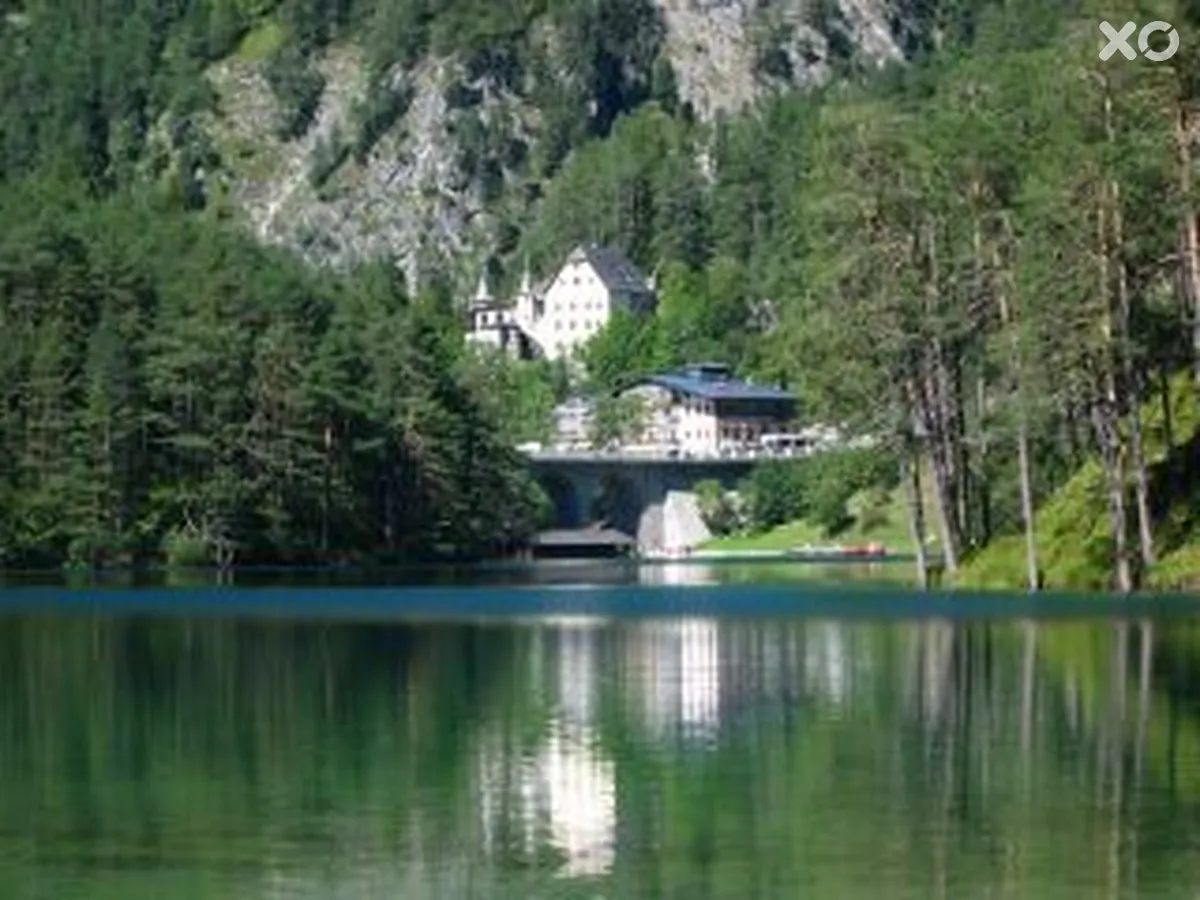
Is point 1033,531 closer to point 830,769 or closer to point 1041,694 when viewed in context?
point 1041,694

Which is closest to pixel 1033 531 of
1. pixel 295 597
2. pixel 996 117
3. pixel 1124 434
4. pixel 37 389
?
pixel 1124 434

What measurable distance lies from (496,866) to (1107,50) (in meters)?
57.3

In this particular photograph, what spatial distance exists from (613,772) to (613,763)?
106 cm

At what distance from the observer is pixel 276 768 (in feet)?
117

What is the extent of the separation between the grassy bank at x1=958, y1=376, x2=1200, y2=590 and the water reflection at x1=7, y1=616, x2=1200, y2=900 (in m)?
22.6

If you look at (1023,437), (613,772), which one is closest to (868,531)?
(1023,437)

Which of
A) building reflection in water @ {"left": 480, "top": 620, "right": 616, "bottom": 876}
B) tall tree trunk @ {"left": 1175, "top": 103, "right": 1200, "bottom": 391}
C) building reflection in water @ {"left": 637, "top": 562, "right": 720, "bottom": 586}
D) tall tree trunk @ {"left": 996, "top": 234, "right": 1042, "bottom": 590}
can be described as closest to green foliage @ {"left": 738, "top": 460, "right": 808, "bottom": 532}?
building reflection in water @ {"left": 637, "top": 562, "right": 720, "bottom": 586}

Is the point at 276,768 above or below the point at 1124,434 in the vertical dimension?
below

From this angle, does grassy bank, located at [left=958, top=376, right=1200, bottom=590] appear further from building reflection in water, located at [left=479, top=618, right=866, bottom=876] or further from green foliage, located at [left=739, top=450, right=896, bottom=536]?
building reflection in water, located at [left=479, top=618, right=866, bottom=876]

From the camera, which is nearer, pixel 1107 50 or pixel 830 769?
pixel 830 769

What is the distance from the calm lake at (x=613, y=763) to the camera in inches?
1049

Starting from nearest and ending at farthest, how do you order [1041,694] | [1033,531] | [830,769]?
[830,769], [1041,694], [1033,531]

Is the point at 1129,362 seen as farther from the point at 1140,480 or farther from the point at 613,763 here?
the point at 613,763

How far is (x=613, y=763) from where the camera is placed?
117 ft
